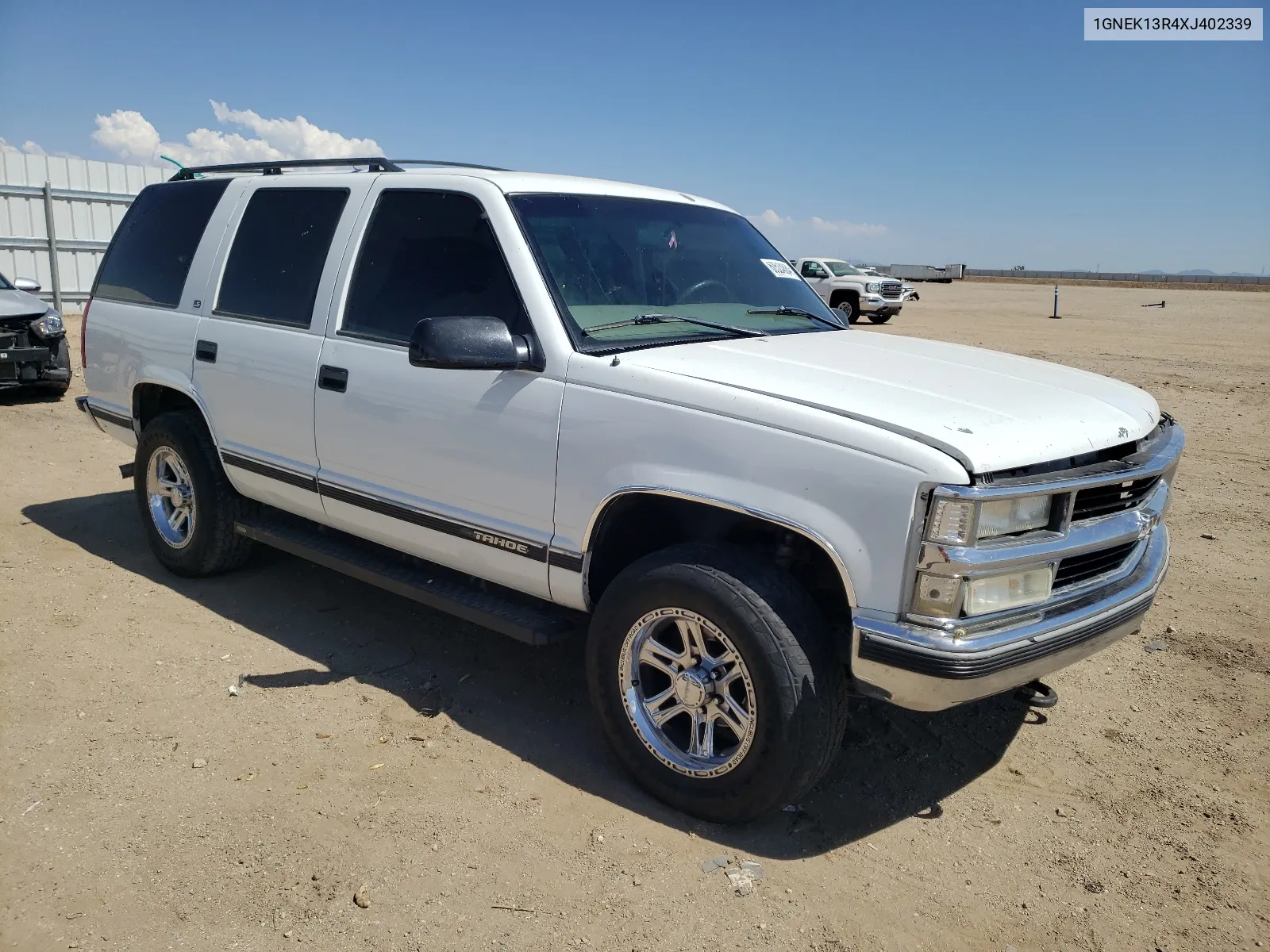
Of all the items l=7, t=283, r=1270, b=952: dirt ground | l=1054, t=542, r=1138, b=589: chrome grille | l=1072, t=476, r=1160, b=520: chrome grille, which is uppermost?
l=1072, t=476, r=1160, b=520: chrome grille

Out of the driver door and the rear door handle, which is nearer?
the rear door handle

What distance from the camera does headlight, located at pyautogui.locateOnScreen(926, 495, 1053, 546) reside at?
2.66 m

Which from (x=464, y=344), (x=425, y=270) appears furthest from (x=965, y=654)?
(x=425, y=270)

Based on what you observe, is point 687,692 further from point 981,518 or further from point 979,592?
point 981,518

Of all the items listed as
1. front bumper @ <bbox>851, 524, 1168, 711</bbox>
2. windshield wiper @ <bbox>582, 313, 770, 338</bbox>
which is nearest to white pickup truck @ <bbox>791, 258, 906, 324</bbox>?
windshield wiper @ <bbox>582, 313, 770, 338</bbox>

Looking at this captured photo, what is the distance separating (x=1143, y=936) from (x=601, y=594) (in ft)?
6.41

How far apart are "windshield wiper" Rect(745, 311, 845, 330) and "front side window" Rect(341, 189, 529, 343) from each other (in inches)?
45.0

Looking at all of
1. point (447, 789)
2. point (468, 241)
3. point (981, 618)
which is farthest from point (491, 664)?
point (981, 618)

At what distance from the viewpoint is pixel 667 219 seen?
431cm

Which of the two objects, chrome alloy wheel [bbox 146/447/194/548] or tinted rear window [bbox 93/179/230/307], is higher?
tinted rear window [bbox 93/179/230/307]

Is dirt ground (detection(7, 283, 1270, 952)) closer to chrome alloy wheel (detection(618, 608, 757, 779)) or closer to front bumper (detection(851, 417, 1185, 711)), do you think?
chrome alloy wheel (detection(618, 608, 757, 779))

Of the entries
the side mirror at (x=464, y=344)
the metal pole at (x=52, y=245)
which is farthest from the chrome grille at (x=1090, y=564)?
the metal pole at (x=52, y=245)

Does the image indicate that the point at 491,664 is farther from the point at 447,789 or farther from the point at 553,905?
the point at 553,905

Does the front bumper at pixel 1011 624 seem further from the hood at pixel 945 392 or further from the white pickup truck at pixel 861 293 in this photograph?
the white pickup truck at pixel 861 293
